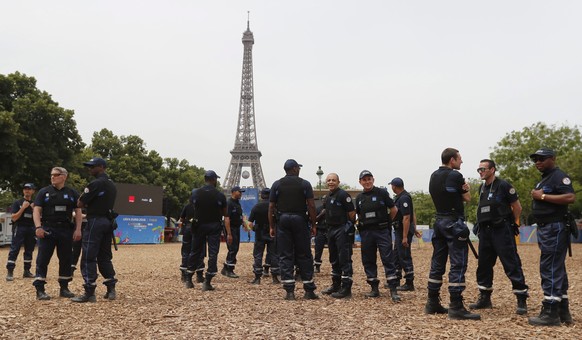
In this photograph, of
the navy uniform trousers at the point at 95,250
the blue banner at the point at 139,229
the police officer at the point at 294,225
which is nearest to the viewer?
the navy uniform trousers at the point at 95,250

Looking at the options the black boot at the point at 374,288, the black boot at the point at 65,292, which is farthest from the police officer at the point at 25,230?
Answer: the black boot at the point at 374,288

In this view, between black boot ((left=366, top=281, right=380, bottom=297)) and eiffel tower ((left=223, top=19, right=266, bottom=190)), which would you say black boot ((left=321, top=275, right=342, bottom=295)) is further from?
eiffel tower ((left=223, top=19, right=266, bottom=190))

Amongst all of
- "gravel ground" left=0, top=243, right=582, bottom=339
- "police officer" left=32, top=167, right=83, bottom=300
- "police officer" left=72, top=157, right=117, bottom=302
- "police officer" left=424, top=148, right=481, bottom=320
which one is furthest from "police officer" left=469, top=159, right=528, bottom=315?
"police officer" left=32, top=167, right=83, bottom=300

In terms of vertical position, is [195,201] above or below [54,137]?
below

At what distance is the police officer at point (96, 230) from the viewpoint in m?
8.50

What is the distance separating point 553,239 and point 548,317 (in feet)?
3.00

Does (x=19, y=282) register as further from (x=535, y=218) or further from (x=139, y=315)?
(x=535, y=218)

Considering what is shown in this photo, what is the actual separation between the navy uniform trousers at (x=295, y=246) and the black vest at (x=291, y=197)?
0.10 metres

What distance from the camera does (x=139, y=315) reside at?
7.11 m

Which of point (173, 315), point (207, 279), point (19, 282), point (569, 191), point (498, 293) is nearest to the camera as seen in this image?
point (569, 191)

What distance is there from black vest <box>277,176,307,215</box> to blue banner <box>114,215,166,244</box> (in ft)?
108

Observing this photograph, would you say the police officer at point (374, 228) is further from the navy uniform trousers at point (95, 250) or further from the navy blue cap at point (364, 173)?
the navy uniform trousers at point (95, 250)

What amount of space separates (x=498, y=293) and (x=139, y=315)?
6.05 m

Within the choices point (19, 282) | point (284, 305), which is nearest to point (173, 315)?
point (284, 305)
